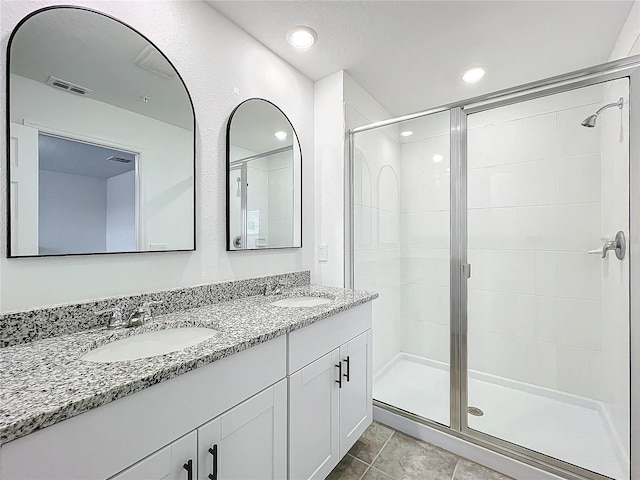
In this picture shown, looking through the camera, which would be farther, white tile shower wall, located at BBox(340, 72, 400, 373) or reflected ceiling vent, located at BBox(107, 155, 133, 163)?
white tile shower wall, located at BBox(340, 72, 400, 373)

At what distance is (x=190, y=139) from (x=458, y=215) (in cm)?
157

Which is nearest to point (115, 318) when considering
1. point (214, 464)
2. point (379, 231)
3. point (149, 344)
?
point (149, 344)

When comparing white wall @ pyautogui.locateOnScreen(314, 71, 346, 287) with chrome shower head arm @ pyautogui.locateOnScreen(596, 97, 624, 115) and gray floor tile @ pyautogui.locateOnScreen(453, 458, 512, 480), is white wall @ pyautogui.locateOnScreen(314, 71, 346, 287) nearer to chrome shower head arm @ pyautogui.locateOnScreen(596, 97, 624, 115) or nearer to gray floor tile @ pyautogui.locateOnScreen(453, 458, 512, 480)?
gray floor tile @ pyautogui.locateOnScreen(453, 458, 512, 480)

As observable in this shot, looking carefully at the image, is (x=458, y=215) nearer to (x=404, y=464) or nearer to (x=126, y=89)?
(x=404, y=464)

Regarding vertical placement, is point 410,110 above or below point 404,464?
above

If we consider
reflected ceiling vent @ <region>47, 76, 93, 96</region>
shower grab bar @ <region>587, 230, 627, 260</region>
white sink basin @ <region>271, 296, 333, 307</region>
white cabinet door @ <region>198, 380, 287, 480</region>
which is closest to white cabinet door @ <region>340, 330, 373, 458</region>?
white sink basin @ <region>271, 296, 333, 307</region>

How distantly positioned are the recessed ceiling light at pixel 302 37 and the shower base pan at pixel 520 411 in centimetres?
233

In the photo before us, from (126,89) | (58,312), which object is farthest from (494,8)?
(58,312)

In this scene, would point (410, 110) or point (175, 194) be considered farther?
point (410, 110)

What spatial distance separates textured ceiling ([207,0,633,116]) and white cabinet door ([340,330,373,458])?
171 cm

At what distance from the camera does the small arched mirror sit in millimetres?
1632

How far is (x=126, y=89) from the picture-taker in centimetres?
123

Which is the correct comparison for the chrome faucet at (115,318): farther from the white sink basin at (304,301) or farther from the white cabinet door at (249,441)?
the white sink basin at (304,301)

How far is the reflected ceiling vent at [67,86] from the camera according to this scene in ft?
3.44
